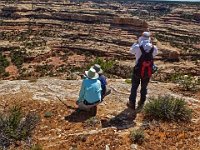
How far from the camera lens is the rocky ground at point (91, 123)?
740 cm

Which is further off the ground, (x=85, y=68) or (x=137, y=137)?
(x=137, y=137)

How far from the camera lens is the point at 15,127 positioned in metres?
7.82

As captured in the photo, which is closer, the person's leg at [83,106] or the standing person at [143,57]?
the standing person at [143,57]

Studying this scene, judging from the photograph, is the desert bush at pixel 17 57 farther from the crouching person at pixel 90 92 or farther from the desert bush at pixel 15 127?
the desert bush at pixel 15 127

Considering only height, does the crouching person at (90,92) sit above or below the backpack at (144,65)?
below

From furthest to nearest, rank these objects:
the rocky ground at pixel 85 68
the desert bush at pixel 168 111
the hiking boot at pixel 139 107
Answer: the hiking boot at pixel 139 107 < the desert bush at pixel 168 111 < the rocky ground at pixel 85 68

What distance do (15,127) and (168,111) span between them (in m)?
3.39

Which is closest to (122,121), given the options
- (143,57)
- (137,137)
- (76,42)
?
(137,137)

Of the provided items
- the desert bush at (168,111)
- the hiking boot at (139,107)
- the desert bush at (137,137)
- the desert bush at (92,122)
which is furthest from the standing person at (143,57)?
the desert bush at (137,137)

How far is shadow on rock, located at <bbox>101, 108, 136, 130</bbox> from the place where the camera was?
826cm

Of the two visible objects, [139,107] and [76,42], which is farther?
[76,42]

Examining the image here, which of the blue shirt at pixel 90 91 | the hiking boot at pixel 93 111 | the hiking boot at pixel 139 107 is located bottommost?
the hiking boot at pixel 93 111

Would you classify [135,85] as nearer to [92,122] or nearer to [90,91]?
[90,91]

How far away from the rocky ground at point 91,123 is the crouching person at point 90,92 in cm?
22
